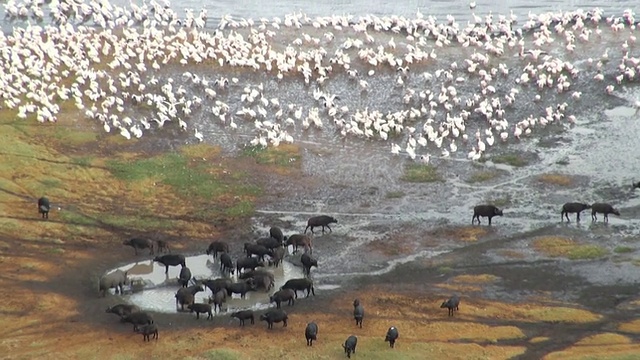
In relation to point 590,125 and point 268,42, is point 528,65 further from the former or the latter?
point 268,42

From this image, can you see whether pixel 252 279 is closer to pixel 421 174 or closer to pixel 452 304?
pixel 452 304

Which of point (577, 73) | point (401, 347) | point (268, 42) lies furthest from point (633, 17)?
point (401, 347)

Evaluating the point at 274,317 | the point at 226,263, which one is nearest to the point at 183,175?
the point at 226,263

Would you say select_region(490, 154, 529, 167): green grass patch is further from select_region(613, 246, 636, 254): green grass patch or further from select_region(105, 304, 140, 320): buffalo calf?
select_region(105, 304, 140, 320): buffalo calf

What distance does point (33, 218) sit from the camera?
4656 centimetres

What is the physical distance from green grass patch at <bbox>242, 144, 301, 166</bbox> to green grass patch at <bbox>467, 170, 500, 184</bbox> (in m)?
9.30

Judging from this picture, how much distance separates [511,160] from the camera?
2183 inches

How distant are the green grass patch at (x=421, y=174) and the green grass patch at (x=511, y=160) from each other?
12.2 ft

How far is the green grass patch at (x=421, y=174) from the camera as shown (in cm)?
5303

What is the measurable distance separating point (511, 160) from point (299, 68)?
17154mm

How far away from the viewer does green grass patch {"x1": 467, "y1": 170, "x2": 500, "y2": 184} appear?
2088 inches

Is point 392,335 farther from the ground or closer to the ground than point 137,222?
closer to the ground

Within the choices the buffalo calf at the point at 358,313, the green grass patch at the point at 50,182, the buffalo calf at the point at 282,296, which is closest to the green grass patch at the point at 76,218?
the green grass patch at the point at 50,182

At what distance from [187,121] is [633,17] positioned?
35.3m
